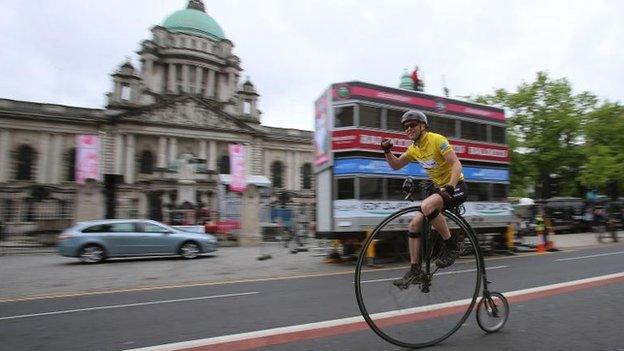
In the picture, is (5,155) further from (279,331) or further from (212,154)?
(279,331)

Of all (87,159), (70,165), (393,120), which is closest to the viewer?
(393,120)

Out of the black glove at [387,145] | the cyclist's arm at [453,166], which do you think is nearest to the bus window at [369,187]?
the cyclist's arm at [453,166]

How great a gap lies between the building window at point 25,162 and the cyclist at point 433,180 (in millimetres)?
59207

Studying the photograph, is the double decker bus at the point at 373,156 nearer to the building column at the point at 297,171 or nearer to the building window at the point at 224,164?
the building window at the point at 224,164

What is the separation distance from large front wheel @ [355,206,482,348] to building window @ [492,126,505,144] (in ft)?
43.7

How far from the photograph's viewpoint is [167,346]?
166 inches

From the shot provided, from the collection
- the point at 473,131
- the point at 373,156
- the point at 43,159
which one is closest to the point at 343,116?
the point at 373,156

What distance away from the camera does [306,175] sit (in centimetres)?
6794

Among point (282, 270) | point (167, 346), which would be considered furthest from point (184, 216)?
point (167, 346)

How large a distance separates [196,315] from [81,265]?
38.1 feet

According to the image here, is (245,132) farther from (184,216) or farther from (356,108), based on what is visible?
(356,108)

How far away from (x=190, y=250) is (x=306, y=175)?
5058 cm

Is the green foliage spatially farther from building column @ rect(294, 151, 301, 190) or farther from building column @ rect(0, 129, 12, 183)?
building column @ rect(0, 129, 12, 183)

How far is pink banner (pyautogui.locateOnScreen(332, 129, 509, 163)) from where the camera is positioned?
13414 millimetres
